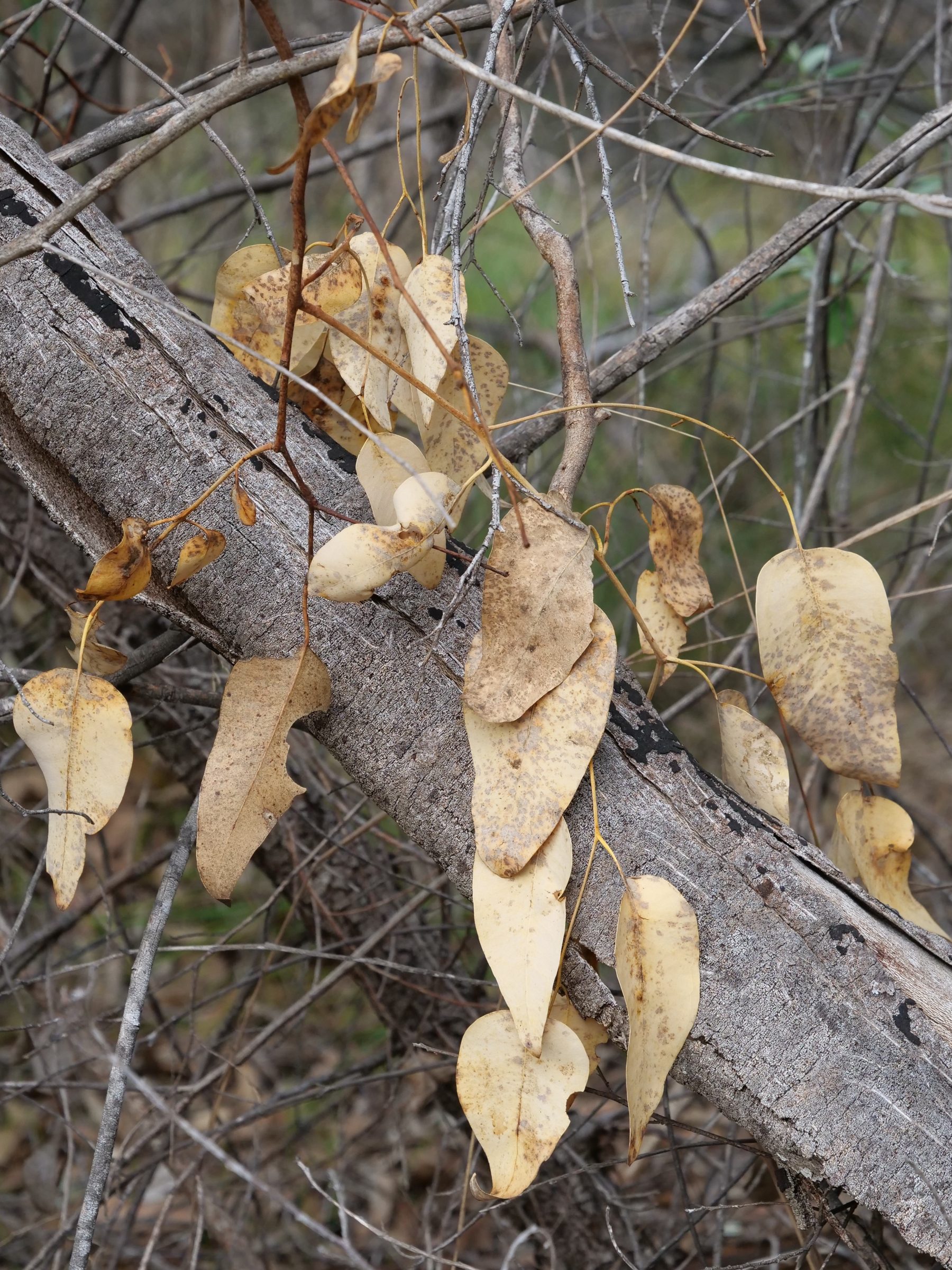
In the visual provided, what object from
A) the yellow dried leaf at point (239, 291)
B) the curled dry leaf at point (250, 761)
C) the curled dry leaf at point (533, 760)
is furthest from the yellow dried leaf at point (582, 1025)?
the yellow dried leaf at point (239, 291)

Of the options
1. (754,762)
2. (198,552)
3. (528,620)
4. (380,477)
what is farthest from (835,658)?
(198,552)

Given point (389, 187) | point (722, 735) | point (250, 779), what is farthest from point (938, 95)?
point (389, 187)

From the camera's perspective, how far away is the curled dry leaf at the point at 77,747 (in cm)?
71

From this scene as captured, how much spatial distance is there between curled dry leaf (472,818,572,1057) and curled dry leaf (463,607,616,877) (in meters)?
0.01

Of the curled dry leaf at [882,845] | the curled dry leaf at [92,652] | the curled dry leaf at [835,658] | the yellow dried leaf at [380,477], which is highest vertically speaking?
the curled dry leaf at [92,652]

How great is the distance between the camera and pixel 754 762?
86 cm

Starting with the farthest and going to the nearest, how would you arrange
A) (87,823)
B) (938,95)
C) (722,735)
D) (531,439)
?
1. (938,95)
2. (531,439)
3. (722,735)
4. (87,823)

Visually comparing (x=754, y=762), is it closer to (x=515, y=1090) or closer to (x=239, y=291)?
(x=515, y=1090)

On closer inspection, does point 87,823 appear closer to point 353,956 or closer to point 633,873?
point 633,873

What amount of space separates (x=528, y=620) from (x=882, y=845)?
408 mm

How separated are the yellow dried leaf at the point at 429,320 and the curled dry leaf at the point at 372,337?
2 centimetres

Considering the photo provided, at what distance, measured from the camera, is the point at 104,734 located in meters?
0.74

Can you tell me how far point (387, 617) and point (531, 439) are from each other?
1.00 feet

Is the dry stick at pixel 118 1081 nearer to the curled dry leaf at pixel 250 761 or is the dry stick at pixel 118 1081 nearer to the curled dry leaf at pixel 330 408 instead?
the curled dry leaf at pixel 250 761
